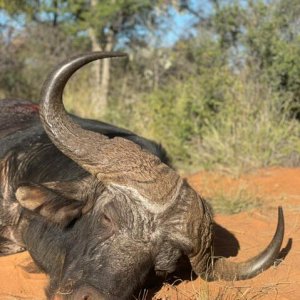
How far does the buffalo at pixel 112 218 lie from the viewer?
318 cm

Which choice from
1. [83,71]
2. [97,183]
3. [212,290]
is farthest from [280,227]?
[83,71]

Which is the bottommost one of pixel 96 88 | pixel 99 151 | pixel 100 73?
pixel 96 88

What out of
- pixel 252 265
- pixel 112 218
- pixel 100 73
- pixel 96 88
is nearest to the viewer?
pixel 112 218

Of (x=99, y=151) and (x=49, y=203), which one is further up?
(x=99, y=151)

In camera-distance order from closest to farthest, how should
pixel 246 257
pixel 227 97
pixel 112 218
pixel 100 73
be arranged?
pixel 112 218
pixel 246 257
pixel 227 97
pixel 100 73

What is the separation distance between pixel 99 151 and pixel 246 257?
194 centimetres

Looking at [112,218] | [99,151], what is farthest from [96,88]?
[112,218]

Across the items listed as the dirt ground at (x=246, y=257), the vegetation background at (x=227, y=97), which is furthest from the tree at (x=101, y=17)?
the dirt ground at (x=246, y=257)

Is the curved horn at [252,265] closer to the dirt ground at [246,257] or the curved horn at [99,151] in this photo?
the dirt ground at [246,257]

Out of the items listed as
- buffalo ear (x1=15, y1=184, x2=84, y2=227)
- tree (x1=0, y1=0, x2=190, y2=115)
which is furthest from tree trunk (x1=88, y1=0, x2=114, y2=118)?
buffalo ear (x1=15, y1=184, x2=84, y2=227)

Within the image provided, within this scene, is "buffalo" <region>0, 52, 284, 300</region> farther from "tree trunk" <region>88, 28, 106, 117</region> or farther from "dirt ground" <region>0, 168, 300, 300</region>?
"tree trunk" <region>88, 28, 106, 117</region>

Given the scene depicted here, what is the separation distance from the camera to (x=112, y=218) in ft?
10.7

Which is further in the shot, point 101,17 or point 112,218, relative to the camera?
point 101,17

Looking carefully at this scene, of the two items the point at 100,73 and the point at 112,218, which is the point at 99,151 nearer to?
the point at 112,218
